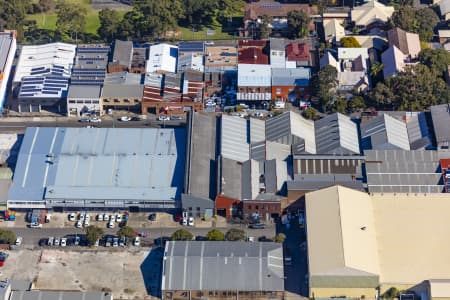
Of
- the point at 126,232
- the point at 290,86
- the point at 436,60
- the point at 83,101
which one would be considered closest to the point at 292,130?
the point at 290,86

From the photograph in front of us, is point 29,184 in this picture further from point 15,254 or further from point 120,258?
point 120,258

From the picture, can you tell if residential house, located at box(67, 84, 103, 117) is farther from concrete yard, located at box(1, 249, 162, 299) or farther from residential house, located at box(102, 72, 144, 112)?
concrete yard, located at box(1, 249, 162, 299)

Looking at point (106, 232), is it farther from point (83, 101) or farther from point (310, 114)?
point (310, 114)

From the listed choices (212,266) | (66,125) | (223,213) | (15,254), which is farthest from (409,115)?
(15,254)

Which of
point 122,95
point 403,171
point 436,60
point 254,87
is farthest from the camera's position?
point 436,60

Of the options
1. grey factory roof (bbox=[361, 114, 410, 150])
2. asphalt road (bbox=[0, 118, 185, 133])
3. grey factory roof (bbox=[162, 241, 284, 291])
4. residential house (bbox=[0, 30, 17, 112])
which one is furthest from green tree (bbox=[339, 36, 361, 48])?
residential house (bbox=[0, 30, 17, 112])

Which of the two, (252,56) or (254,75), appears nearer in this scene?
(254,75)

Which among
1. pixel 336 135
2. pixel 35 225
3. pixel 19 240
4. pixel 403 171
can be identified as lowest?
pixel 19 240
